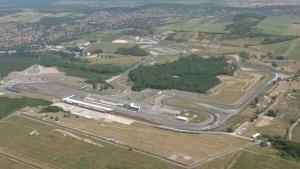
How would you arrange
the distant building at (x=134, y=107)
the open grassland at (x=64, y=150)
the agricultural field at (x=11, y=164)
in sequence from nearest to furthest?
1. the open grassland at (x=64, y=150)
2. the agricultural field at (x=11, y=164)
3. the distant building at (x=134, y=107)

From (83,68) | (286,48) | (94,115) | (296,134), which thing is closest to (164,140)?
(94,115)

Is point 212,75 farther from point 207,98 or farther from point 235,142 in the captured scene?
point 235,142

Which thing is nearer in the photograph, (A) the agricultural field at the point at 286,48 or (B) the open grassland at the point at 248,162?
(B) the open grassland at the point at 248,162

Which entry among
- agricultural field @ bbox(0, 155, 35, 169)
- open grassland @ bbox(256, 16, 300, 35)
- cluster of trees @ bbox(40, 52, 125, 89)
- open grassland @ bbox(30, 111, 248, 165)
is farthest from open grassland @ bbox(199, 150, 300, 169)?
open grassland @ bbox(256, 16, 300, 35)

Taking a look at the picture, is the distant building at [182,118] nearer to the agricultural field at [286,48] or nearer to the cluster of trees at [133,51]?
the agricultural field at [286,48]

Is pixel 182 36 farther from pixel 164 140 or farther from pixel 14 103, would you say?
pixel 164 140

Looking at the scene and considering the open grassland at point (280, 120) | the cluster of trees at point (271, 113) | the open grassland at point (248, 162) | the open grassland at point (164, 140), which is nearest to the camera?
the open grassland at point (248, 162)

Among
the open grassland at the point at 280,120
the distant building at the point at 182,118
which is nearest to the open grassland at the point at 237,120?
the open grassland at the point at 280,120
